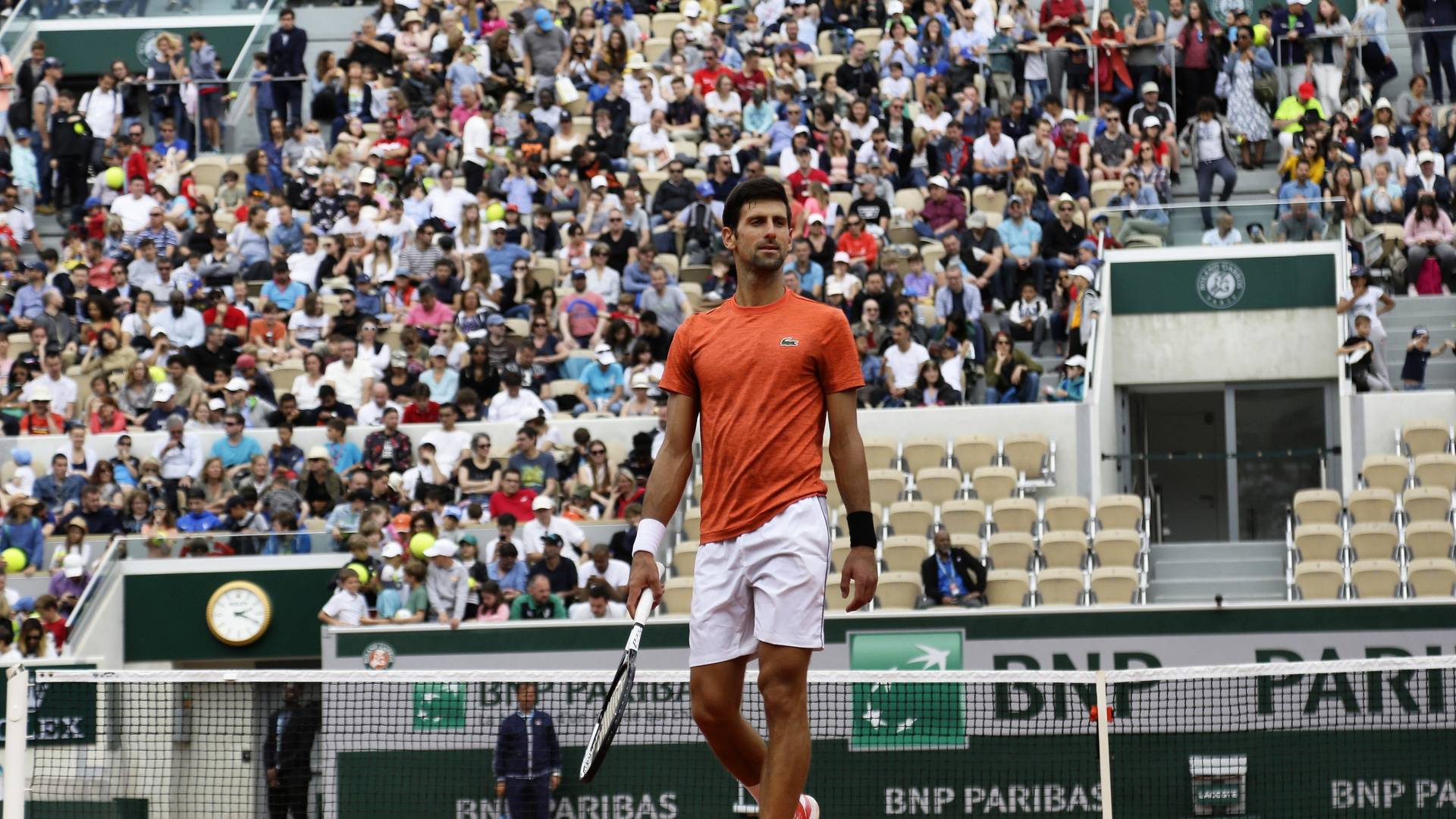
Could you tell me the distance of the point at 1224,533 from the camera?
20.8 meters

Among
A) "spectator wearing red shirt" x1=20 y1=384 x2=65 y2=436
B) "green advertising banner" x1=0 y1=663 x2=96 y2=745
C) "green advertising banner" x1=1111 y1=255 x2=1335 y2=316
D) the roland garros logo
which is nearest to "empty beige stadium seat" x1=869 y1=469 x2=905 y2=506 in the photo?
"green advertising banner" x1=1111 y1=255 x2=1335 y2=316

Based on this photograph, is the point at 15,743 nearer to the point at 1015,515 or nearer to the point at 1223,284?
the point at 1015,515

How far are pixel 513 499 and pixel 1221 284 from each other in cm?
781

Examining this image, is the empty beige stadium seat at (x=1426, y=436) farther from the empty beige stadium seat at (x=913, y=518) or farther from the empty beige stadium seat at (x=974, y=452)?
the empty beige stadium seat at (x=913, y=518)

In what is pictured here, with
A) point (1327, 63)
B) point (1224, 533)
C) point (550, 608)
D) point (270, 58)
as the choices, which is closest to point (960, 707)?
point (550, 608)

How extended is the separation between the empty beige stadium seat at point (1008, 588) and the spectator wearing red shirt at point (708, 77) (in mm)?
10057

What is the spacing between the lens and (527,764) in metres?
13.3

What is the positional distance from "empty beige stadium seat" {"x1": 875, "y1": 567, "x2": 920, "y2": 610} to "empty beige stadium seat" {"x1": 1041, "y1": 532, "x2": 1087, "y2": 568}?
1327 millimetres

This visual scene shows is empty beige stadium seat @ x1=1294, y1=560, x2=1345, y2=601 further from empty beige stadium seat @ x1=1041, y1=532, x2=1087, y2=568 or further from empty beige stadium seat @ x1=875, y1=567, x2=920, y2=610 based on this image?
empty beige stadium seat @ x1=875, y1=567, x2=920, y2=610

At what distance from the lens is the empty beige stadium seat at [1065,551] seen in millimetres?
18516

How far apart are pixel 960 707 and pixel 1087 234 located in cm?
1026

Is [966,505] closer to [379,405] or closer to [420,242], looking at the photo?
[379,405]

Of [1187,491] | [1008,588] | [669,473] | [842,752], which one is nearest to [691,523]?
[1008,588]

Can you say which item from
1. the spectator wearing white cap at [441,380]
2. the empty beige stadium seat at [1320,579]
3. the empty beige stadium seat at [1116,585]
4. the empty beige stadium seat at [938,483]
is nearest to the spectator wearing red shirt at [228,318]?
the spectator wearing white cap at [441,380]
